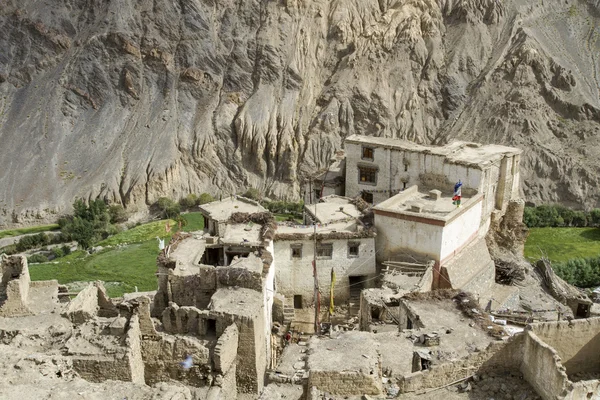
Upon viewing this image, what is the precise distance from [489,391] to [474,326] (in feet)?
19.7

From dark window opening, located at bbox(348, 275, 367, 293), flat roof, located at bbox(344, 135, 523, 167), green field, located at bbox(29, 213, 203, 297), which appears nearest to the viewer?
dark window opening, located at bbox(348, 275, 367, 293)

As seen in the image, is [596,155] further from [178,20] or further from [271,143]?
[178,20]

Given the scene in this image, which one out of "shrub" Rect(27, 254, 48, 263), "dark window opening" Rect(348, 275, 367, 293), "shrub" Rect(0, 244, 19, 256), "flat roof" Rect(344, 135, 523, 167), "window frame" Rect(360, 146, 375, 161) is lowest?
"shrub" Rect(0, 244, 19, 256)

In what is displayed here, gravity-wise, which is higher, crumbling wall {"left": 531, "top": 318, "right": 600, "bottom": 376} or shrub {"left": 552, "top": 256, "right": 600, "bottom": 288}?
crumbling wall {"left": 531, "top": 318, "right": 600, "bottom": 376}

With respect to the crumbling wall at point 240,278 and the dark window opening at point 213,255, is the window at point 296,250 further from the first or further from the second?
the crumbling wall at point 240,278

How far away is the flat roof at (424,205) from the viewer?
33.4 meters

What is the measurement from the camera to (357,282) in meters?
34.4

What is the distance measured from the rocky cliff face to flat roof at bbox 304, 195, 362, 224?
3513cm

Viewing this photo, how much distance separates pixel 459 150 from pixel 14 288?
2868 centimetres

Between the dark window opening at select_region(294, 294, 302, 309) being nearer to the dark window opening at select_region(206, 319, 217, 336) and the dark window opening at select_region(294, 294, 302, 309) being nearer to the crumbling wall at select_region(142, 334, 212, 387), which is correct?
the dark window opening at select_region(206, 319, 217, 336)

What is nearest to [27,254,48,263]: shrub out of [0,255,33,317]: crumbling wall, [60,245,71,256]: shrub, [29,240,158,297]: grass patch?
[29,240,158,297]: grass patch

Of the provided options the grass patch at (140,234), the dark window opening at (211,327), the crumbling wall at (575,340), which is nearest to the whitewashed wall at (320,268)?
the dark window opening at (211,327)

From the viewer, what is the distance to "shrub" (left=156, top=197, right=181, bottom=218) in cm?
6569

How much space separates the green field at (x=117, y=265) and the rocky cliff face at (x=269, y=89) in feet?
44.6
